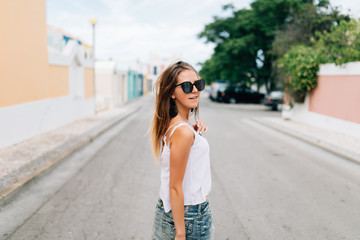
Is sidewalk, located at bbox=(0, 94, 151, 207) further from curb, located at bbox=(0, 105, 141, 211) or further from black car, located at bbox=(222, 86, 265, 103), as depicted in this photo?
black car, located at bbox=(222, 86, 265, 103)

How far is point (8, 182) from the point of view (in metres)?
5.16

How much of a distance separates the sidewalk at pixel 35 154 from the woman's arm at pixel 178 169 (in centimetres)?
373

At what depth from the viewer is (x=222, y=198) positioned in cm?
498

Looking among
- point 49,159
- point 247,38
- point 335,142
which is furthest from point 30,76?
point 247,38

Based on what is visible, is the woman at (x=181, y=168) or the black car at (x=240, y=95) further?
the black car at (x=240, y=95)

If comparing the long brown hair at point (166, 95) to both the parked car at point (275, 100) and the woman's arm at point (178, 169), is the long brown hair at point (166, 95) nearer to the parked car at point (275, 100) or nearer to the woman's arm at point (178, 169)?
the woman's arm at point (178, 169)

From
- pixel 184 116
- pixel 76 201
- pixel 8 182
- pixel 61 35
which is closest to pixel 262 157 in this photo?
pixel 76 201

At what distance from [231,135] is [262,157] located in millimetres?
3667

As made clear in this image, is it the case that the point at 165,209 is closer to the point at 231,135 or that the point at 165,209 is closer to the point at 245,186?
the point at 245,186

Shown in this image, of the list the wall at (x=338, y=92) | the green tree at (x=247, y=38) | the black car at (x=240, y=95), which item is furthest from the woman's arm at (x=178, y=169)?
the black car at (x=240, y=95)

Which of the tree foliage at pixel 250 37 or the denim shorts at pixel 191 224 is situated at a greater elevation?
the tree foliage at pixel 250 37

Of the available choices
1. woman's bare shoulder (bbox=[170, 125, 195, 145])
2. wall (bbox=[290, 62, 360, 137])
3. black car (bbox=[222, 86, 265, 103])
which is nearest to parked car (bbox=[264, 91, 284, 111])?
black car (bbox=[222, 86, 265, 103])

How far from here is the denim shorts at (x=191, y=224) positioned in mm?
1858

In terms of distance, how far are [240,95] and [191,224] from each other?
1241 inches
